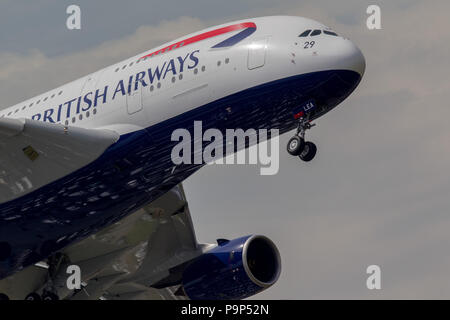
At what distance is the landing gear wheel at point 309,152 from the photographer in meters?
24.2

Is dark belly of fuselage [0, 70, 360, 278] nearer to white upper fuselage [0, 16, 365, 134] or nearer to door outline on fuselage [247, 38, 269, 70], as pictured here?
white upper fuselage [0, 16, 365, 134]

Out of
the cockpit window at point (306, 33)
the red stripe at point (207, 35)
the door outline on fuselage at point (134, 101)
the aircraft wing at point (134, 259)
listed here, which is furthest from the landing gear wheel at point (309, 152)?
the aircraft wing at point (134, 259)

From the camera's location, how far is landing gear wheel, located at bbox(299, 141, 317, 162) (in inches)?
952

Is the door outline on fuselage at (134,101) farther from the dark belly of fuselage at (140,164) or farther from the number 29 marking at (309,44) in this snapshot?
the number 29 marking at (309,44)

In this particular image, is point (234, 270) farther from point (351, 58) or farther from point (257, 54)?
point (351, 58)

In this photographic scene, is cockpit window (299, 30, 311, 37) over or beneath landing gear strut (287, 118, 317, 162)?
over

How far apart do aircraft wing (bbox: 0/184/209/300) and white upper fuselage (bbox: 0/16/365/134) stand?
516cm

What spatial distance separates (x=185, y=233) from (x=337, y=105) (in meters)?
8.70

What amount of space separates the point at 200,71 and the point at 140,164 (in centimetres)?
300

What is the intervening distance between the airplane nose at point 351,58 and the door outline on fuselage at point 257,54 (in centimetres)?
199

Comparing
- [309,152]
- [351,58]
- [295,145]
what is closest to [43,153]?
[295,145]

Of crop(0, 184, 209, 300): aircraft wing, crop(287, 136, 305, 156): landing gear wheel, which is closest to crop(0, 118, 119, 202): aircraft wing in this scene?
crop(287, 136, 305, 156): landing gear wheel

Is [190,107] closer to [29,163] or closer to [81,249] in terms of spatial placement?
[29,163]
